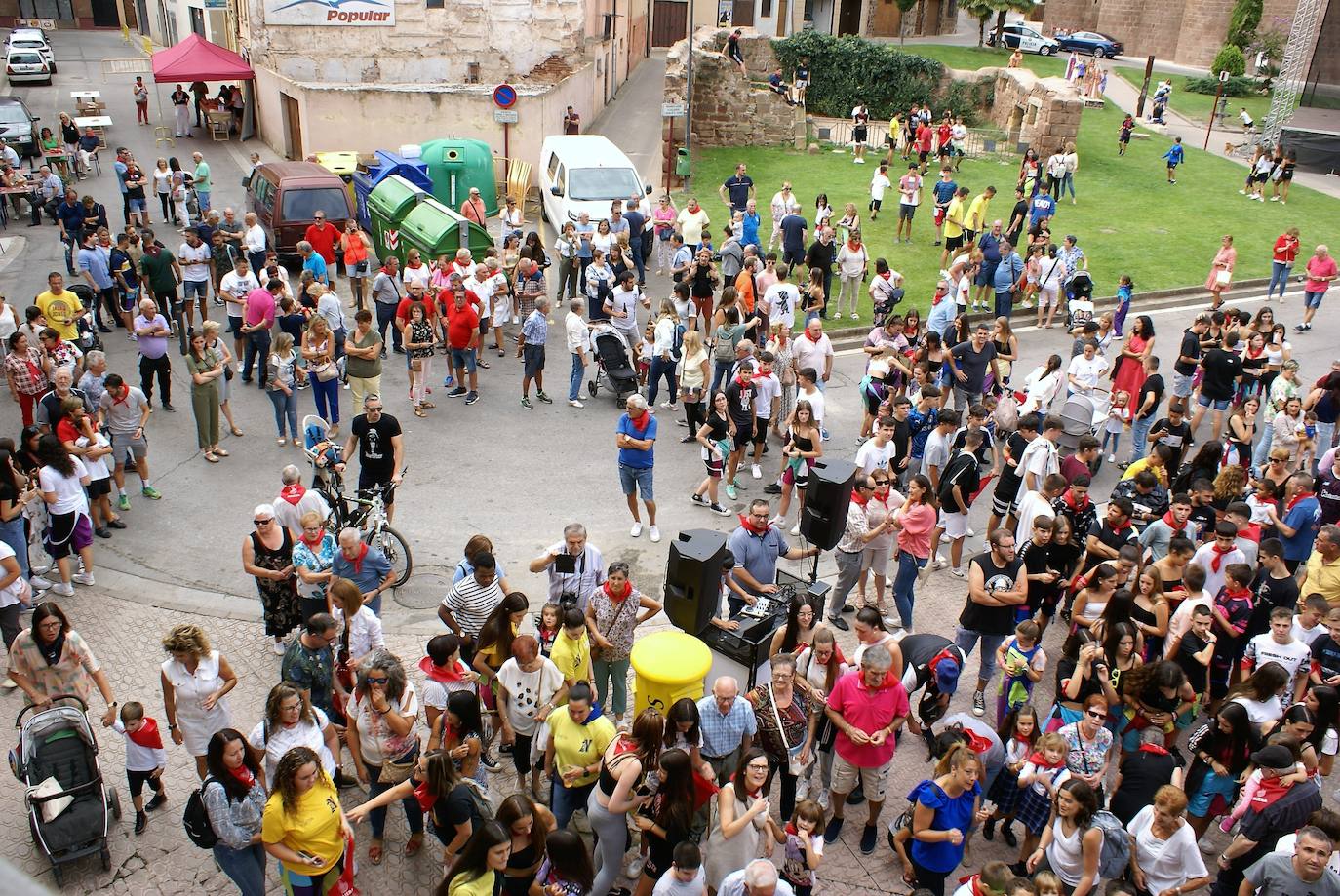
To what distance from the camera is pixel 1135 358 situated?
12.5 metres

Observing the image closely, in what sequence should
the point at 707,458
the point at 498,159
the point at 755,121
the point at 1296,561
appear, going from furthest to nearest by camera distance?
the point at 755,121 → the point at 498,159 → the point at 707,458 → the point at 1296,561

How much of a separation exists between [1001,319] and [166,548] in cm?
962

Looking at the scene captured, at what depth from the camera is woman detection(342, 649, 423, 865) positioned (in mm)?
6613

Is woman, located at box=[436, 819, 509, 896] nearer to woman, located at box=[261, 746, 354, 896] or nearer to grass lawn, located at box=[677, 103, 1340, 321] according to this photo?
woman, located at box=[261, 746, 354, 896]

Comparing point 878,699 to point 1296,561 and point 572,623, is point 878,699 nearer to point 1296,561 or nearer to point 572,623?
point 572,623

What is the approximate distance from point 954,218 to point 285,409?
12.2 meters

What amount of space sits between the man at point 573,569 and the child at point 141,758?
2.73m

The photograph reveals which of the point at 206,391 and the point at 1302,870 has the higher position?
the point at 1302,870

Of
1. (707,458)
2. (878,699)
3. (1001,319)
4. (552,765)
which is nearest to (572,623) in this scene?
(552,765)

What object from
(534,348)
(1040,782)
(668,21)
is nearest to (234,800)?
(1040,782)

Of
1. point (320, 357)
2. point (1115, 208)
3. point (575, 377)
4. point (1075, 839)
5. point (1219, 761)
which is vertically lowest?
point (575, 377)

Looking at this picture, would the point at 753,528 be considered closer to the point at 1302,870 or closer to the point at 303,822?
the point at 303,822

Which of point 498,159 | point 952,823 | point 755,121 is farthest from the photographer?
point 755,121

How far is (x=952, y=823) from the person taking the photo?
6332 millimetres
